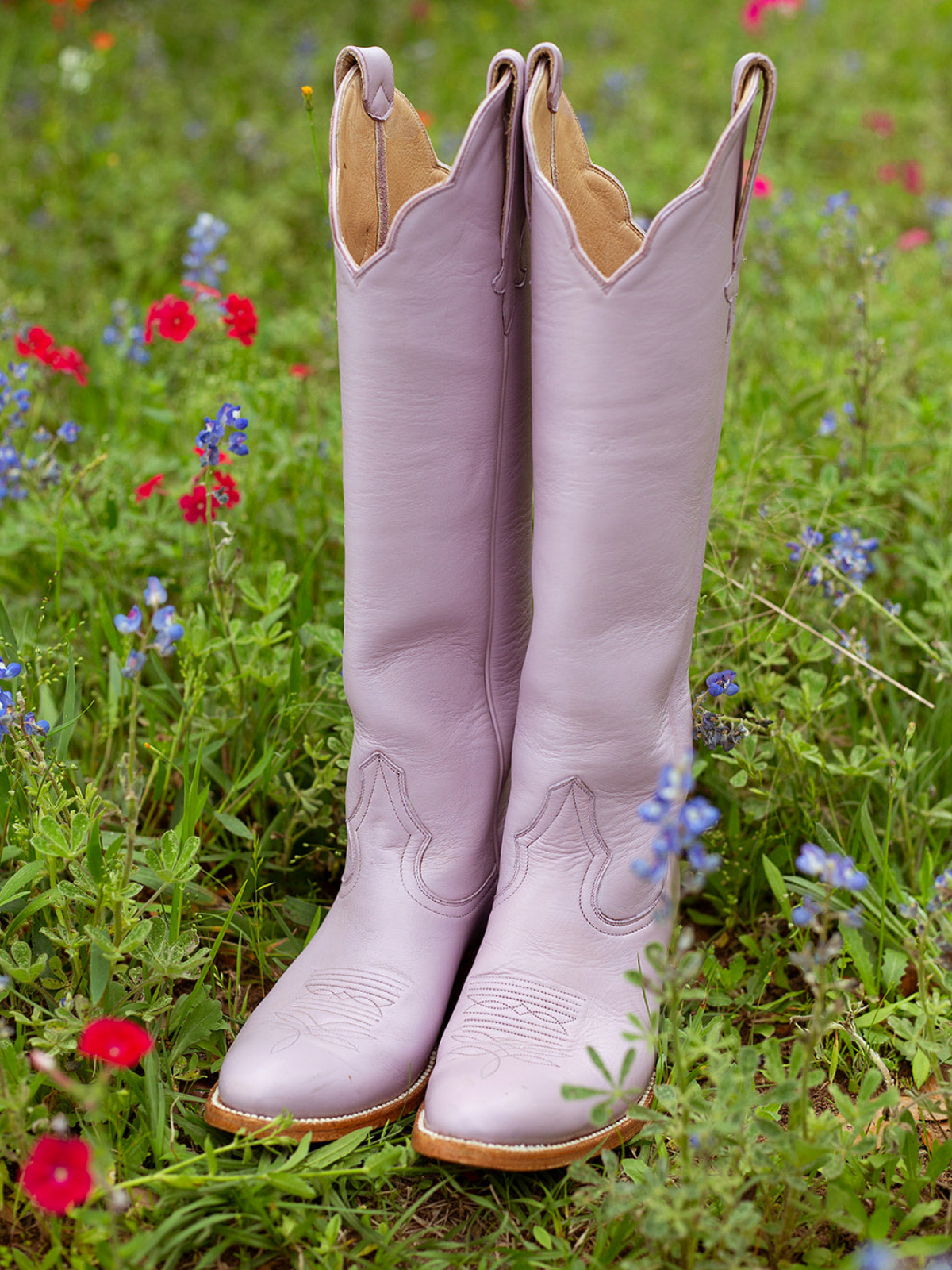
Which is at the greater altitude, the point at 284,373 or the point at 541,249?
the point at 541,249

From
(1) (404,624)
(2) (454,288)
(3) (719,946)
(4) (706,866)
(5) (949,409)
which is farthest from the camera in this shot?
(5) (949,409)

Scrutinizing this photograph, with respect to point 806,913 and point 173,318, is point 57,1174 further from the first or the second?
point 173,318

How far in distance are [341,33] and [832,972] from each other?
Result: 16.9 feet

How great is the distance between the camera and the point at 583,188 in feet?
4.49

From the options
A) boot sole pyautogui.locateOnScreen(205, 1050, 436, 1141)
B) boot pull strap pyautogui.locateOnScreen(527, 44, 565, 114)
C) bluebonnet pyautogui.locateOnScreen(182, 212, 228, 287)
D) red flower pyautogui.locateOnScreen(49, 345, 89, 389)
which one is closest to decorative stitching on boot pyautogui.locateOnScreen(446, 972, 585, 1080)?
boot sole pyautogui.locateOnScreen(205, 1050, 436, 1141)

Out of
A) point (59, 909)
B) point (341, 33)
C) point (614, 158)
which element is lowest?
point (59, 909)

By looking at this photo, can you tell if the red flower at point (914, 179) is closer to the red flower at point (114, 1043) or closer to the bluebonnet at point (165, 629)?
the bluebonnet at point (165, 629)

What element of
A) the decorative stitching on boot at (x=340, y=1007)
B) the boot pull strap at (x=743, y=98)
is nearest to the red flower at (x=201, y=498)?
the decorative stitching on boot at (x=340, y=1007)

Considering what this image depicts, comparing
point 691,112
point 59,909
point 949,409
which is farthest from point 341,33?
point 59,909

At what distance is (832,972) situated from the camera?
1.46 meters

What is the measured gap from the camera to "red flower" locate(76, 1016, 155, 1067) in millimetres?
1015

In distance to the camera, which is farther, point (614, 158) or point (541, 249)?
point (614, 158)

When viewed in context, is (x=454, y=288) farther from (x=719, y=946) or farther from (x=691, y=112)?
(x=691, y=112)

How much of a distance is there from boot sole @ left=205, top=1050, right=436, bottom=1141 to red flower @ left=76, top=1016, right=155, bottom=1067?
0.83 feet
